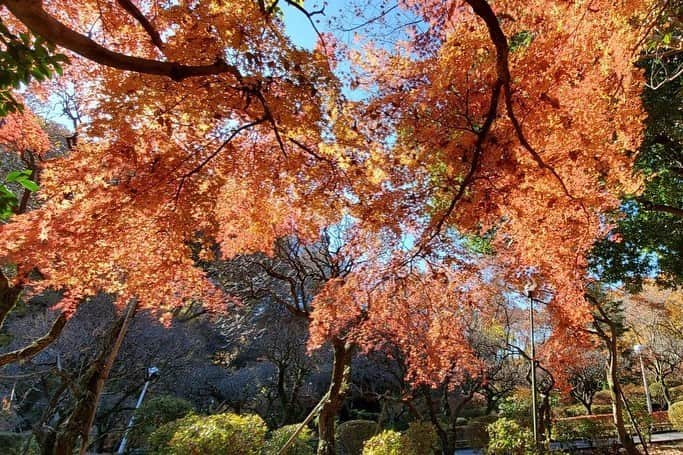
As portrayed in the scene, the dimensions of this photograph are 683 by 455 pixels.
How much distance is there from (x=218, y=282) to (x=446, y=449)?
7376mm

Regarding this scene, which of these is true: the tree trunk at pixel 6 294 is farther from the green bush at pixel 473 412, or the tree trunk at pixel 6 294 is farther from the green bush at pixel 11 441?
the green bush at pixel 473 412

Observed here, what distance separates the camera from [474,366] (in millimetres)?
9398

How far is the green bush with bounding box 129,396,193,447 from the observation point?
31.4ft

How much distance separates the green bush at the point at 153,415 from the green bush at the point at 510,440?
6917 millimetres

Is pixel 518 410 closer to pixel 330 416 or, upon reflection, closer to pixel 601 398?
pixel 330 416

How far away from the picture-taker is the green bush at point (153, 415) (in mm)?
9562

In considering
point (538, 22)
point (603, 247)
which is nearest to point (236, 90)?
point (538, 22)

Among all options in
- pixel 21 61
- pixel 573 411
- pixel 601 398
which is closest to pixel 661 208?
pixel 21 61

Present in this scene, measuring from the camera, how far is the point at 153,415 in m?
9.59

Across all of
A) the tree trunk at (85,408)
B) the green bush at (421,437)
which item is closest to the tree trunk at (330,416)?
the green bush at (421,437)

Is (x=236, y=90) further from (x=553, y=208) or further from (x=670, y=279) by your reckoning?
(x=670, y=279)

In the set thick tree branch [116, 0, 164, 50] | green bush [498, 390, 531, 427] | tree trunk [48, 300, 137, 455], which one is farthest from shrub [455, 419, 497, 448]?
→ thick tree branch [116, 0, 164, 50]

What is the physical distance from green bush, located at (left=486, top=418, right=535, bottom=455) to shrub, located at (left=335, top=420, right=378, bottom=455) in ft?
11.6

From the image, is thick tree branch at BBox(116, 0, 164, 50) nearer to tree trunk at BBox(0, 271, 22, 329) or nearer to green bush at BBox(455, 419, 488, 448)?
tree trunk at BBox(0, 271, 22, 329)
